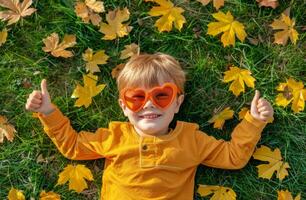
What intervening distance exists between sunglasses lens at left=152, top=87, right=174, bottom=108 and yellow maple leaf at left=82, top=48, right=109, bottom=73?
599mm

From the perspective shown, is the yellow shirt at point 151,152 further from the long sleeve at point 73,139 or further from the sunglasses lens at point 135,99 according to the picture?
the sunglasses lens at point 135,99

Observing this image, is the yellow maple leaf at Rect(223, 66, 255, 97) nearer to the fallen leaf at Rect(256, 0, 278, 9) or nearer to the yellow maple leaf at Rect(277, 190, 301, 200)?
the fallen leaf at Rect(256, 0, 278, 9)

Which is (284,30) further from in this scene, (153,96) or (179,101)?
(153,96)

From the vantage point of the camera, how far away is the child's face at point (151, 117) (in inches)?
143

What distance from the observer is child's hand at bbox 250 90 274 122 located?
145 inches

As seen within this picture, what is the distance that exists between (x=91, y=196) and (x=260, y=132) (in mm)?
1193

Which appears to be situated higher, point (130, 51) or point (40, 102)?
point (130, 51)

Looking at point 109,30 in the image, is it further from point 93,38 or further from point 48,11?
point 48,11

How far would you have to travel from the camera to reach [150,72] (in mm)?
3674

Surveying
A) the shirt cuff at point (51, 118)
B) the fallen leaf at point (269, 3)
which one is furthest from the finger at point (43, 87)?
the fallen leaf at point (269, 3)

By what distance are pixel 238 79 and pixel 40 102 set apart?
131 cm

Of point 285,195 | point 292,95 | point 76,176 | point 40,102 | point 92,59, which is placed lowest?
point 285,195

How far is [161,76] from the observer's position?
3.69 meters

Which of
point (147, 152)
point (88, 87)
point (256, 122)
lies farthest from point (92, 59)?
point (256, 122)
